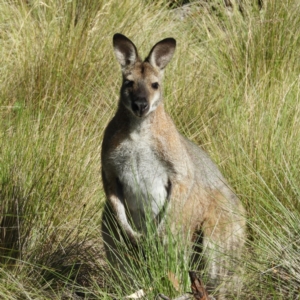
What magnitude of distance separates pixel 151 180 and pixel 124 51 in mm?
782

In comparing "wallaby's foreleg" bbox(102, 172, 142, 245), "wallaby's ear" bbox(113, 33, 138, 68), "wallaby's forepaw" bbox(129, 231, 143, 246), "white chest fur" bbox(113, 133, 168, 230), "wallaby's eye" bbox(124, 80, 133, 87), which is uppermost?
"wallaby's ear" bbox(113, 33, 138, 68)

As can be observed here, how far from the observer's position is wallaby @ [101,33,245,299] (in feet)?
13.3

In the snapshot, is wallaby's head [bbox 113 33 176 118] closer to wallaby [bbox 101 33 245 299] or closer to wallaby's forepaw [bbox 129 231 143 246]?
wallaby [bbox 101 33 245 299]

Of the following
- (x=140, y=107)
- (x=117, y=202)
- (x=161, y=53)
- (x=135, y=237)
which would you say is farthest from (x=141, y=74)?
(x=135, y=237)

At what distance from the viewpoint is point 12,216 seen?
4320 millimetres

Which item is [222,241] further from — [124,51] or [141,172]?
[124,51]

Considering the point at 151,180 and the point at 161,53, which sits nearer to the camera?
the point at 151,180

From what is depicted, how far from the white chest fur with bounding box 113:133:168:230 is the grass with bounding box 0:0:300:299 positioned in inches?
17.8

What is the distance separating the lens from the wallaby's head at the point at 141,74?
4030 mm

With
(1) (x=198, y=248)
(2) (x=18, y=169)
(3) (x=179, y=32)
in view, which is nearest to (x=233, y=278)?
(1) (x=198, y=248)

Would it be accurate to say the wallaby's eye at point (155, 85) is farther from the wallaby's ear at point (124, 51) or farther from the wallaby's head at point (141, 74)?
the wallaby's ear at point (124, 51)

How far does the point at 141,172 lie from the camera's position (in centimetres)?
407

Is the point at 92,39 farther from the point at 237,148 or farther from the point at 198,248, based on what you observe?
the point at 198,248

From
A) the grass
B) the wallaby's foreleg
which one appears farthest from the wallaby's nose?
the grass
